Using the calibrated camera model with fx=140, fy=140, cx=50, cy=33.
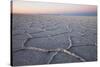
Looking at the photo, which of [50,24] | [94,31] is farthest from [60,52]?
[94,31]

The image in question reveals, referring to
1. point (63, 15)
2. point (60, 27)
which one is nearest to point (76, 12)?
point (63, 15)

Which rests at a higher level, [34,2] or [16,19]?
[34,2]

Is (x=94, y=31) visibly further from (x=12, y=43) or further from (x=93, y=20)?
(x=12, y=43)

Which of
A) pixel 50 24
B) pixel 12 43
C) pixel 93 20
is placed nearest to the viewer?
pixel 12 43

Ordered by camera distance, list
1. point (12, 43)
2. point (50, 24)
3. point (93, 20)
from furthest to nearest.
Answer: point (93, 20)
point (50, 24)
point (12, 43)

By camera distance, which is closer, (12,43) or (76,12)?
(12,43)

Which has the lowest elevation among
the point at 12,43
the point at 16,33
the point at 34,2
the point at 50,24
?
the point at 12,43
